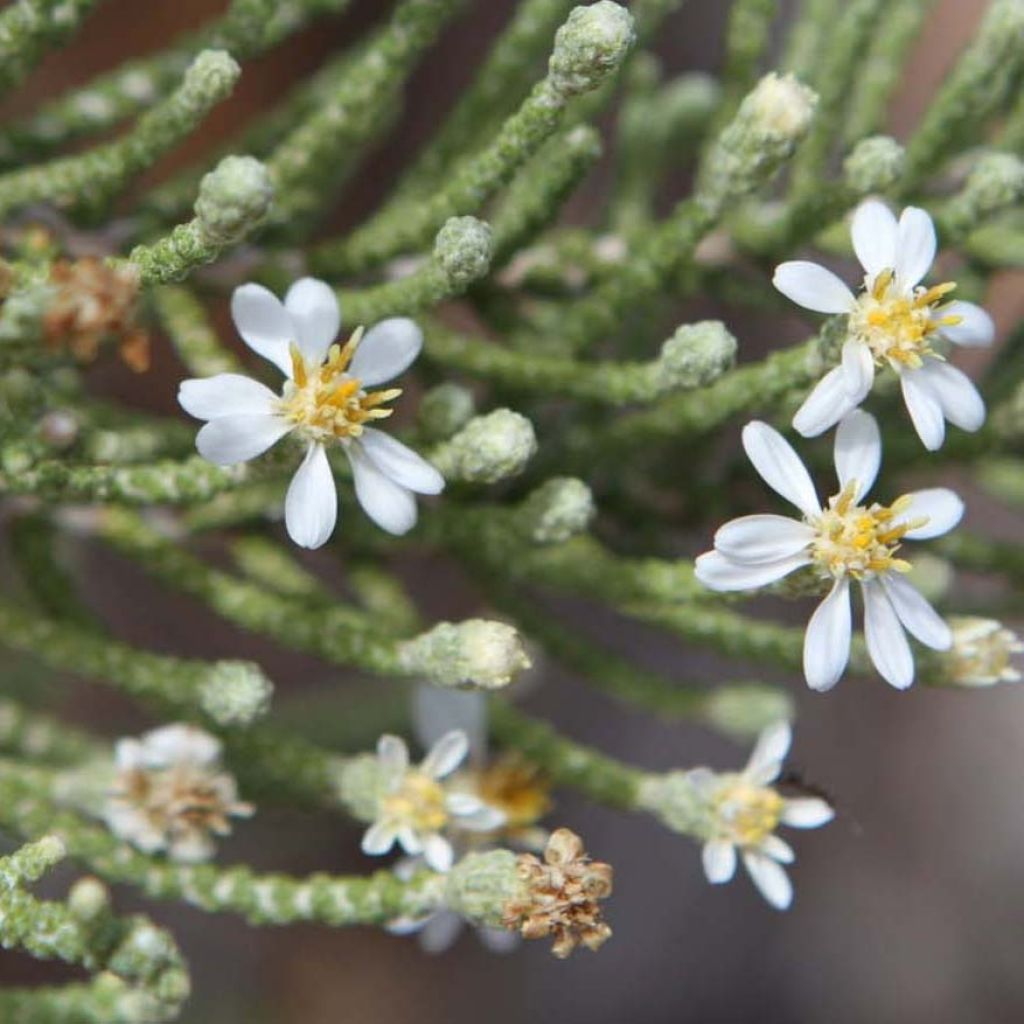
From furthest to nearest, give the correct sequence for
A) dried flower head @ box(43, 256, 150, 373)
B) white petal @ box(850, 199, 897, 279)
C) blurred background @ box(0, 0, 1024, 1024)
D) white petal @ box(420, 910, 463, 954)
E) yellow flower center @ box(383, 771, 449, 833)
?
blurred background @ box(0, 0, 1024, 1024), white petal @ box(420, 910, 463, 954), yellow flower center @ box(383, 771, 449, 833), white petal @ box(850, 199, 897, 279), dried flower head @ box(43, 256, 150, 373)

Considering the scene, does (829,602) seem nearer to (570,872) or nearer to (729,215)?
(570,872)

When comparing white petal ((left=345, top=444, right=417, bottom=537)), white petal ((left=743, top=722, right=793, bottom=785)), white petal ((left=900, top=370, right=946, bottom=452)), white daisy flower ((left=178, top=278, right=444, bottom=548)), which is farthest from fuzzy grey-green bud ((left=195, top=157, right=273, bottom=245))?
white petal ((left=743, top=722, right=793, bottom=785))

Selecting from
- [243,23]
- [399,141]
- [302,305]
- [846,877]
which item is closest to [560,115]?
[302,305]

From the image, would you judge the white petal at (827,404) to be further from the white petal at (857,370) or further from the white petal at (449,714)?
the white petal at (449,714)

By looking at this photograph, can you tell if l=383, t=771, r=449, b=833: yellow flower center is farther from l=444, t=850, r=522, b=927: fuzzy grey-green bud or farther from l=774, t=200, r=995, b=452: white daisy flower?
l=774, t=200, r=995, b=452: white daisy flower

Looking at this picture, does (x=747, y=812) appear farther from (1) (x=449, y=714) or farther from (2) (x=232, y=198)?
(2) (x=232, y=198)

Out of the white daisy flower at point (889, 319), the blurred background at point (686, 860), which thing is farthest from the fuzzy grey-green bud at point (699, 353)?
the blurred background at point (686, 860)
